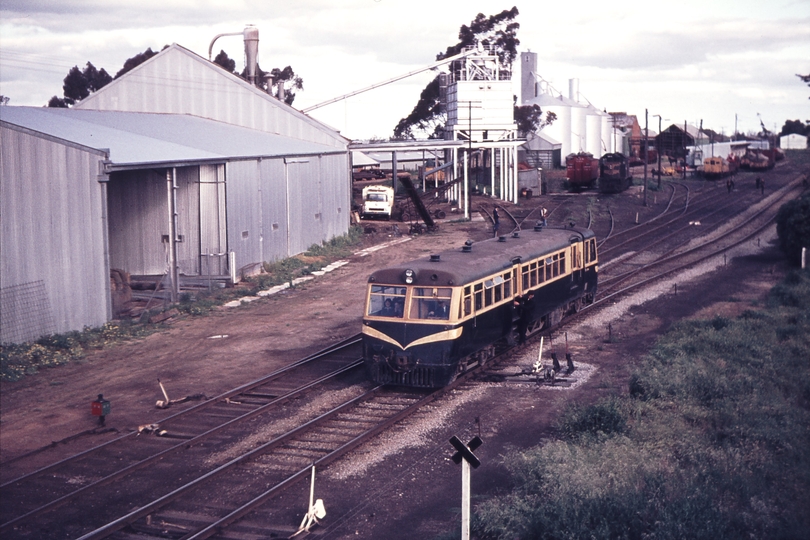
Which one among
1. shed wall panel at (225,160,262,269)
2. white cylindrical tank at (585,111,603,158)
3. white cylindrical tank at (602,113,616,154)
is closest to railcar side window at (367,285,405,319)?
shed wall panel at (225,160,262,269)

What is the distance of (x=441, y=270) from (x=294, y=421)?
4.02 metres

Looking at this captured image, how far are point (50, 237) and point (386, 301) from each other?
10.1m

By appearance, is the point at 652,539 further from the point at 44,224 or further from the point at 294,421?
the point at 44,224

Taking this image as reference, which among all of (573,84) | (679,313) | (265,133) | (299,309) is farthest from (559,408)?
(573,84)

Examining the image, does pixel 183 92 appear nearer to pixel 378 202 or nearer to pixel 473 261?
pixel 378 202

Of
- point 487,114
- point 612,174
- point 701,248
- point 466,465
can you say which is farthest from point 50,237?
point 612,174

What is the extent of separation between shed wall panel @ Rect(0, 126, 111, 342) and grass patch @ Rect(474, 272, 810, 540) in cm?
1371

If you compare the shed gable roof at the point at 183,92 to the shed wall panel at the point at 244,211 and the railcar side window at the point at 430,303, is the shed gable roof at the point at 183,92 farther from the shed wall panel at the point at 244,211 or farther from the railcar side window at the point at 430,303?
the railcar side window at the point at 430,303

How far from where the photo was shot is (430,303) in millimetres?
15531

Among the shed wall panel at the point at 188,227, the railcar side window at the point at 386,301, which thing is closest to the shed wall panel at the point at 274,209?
the shed wall panel at the point at 188,227

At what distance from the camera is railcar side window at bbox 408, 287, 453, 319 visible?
50.6 ft

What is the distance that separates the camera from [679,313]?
24438 millimetres

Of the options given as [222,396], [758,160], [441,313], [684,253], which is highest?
[758,160]

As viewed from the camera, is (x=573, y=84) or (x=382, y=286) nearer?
(x=382, y=286)
